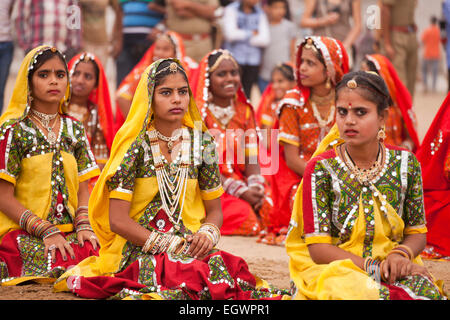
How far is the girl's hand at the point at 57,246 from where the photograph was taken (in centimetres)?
458

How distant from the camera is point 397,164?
3918mm

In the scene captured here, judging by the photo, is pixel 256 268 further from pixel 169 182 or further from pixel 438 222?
pixel 438 222

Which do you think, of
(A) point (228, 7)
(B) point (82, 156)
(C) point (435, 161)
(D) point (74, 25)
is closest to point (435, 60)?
(A) point (228, 7)

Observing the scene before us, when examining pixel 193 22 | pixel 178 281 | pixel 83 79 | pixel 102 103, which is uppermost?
pixel 193 22

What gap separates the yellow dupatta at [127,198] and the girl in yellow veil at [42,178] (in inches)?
13.4

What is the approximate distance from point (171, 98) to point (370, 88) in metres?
1.23

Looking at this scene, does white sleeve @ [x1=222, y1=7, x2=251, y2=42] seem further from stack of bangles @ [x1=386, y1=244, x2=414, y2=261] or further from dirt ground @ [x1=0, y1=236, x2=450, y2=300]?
stack of bangles @ [x1=386, y1=244, x2=414, y2=261]

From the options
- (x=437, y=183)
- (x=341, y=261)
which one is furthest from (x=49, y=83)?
(x=437, y=183)

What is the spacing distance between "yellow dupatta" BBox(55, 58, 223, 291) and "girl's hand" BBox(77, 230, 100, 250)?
0.34 meters

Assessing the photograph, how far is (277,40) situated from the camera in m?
11.1

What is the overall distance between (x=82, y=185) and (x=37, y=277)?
0.83 metres

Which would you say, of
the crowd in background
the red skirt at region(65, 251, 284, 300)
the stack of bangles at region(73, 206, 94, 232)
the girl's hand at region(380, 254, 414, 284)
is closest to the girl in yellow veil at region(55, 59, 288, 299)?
the red skirt at region(65, 251, 284, 300)

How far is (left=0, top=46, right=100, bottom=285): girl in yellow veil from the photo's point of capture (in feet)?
15.2
